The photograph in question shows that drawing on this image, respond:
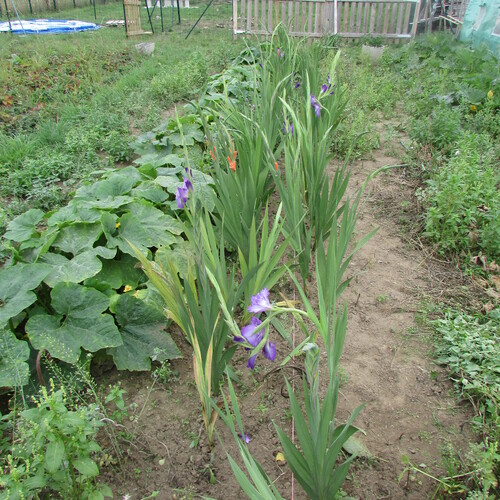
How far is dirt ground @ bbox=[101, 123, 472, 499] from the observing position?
4.33 feet

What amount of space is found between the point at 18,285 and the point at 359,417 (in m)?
1.33

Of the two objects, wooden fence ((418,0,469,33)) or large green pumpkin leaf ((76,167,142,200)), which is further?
wooden fence ((418,0,469,33))

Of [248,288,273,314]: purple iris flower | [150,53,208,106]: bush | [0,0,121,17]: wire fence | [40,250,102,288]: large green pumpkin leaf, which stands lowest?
[40,250,102,288]: large green pumpkin leaf

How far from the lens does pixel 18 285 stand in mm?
1613

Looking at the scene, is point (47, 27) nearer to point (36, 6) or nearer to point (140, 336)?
point (36, 6)

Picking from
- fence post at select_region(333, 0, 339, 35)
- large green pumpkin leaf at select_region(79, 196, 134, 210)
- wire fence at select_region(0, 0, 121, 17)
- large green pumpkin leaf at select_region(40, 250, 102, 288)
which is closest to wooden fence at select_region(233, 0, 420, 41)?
fence post at select_region(333, 0, 339, 35)

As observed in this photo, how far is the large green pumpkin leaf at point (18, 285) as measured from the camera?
1.54 metres

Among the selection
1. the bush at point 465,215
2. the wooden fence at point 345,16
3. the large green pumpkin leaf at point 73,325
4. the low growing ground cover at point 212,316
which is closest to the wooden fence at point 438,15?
the wooden fence at point 345,16

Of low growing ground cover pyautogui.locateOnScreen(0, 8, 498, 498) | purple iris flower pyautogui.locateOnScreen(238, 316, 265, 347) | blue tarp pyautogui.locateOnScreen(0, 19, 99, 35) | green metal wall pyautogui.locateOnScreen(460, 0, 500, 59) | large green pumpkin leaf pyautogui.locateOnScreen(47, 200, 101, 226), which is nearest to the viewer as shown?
purple iris flower pyautogui.locateOnScreen(238, 316, 265, 347)

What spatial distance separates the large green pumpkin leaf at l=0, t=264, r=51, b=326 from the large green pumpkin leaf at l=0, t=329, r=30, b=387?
0.08 meters

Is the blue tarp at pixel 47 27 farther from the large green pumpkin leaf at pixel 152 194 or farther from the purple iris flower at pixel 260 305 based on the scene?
the purple iris flower at pixel 260 305

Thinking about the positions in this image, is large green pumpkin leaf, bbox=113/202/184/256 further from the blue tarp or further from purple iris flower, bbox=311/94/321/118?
the blue tarp

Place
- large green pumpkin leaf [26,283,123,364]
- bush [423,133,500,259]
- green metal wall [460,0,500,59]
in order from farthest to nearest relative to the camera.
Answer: green metal wall [460,0,500,59] < bush [423,133,500,259] < large green pumpkin leaf [26,283,123,364]

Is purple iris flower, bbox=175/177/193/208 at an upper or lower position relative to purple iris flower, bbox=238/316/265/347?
upper
